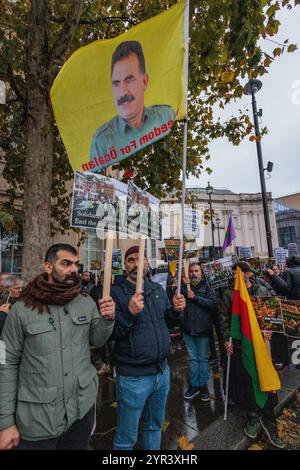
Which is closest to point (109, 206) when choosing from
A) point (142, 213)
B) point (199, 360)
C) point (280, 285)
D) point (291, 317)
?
point (142, 213)

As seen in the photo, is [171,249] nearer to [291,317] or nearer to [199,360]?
[199,360]

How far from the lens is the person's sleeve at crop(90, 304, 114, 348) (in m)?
2.22

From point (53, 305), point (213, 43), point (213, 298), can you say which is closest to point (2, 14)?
point (213, 43)

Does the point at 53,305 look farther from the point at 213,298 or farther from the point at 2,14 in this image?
the point at 2,14

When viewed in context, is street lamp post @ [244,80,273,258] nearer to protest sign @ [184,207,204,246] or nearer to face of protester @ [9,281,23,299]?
protest sign @ [184,207,204,246]

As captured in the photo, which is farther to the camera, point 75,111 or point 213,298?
point 213,298

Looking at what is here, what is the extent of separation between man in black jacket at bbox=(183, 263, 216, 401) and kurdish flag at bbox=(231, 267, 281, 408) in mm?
705

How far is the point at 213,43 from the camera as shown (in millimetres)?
4477

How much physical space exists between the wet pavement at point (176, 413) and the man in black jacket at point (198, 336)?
196 mm

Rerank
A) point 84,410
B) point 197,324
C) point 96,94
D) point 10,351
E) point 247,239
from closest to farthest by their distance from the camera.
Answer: point 10,351
point 84,410
point 96,94
point 197,324
point 247,239

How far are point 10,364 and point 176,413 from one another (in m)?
2.97

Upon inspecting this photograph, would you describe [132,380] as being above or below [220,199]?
below

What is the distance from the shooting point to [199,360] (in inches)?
171

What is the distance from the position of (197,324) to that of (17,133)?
679 cm
